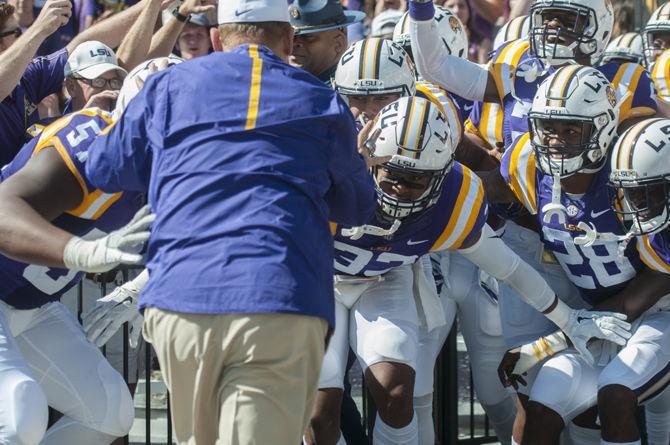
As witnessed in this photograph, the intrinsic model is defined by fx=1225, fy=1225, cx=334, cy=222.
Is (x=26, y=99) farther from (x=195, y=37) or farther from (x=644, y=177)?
(x=644, y=177)

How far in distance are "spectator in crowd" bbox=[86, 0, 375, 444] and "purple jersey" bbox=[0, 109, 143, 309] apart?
408 millimetres

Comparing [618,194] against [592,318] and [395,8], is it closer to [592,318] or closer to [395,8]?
[592,318]

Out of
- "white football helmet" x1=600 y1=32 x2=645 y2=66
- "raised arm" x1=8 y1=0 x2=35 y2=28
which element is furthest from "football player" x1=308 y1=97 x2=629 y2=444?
"raised arm" x1=8 y1=0 x2=35 y2=28

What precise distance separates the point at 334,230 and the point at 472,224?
57cm

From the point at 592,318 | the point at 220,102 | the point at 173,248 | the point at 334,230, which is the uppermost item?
the point at 220,102

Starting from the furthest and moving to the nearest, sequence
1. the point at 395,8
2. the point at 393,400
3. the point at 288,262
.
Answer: the point at 395,8
the point at 393,400
the point at 288,262

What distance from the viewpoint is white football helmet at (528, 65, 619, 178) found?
5.21m

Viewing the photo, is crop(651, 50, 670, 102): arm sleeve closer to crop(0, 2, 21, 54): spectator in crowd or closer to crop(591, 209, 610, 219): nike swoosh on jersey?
crop(591, 209, 610, 219): nike swoosh on jersey

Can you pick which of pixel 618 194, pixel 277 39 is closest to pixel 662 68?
pixel 618 194

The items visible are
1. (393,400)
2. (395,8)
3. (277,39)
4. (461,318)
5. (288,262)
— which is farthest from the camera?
(395,8)

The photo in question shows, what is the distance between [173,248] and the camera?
3408 mm

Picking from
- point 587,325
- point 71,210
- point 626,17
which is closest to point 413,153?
point 587,325

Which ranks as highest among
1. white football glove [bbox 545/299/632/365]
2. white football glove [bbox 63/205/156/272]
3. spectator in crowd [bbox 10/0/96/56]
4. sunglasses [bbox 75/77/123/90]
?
white football glove [bbox 63/205/156/272]

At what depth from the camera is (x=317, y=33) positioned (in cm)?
609
